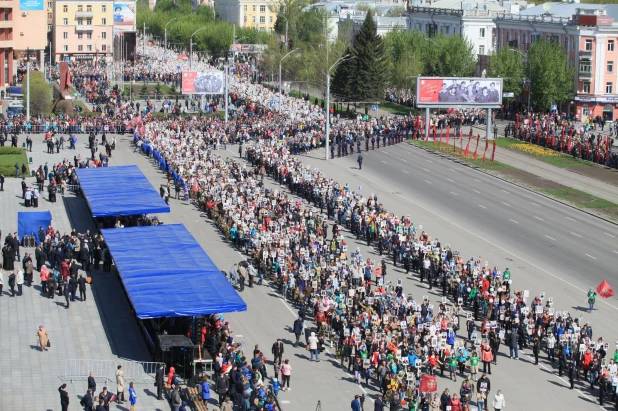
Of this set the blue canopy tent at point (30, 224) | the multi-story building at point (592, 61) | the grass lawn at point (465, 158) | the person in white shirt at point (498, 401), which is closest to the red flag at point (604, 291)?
the person in white shirt at point (498, 401)

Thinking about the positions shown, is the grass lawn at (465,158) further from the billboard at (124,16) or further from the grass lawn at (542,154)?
the billboard at (124,16)

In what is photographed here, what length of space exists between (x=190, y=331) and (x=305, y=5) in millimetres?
120723

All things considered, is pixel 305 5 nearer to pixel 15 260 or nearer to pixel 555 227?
pixel 555 227

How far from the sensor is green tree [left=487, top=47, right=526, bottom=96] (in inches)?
4013

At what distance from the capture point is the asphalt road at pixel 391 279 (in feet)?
125

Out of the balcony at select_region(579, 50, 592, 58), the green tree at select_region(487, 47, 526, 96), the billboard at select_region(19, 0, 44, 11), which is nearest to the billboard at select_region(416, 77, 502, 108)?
the green tree at select_region(487, 47, 526, 96)

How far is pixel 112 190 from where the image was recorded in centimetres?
5750

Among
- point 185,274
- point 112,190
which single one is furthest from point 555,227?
point 185,274

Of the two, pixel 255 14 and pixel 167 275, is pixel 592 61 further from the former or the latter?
pixel 255 14

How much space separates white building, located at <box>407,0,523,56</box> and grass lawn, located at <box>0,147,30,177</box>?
55289mm

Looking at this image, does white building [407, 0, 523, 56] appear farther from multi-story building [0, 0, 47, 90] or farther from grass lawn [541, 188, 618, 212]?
grass lawn [541, 188, 618, 212]

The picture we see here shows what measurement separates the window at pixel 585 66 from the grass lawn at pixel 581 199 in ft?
103

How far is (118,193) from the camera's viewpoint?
2235 inches

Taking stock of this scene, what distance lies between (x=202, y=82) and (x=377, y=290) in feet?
177
